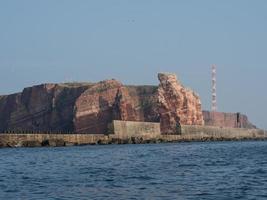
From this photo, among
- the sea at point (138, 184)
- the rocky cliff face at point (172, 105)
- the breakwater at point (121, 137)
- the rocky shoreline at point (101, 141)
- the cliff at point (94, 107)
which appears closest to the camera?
the sea at point (138, 184)

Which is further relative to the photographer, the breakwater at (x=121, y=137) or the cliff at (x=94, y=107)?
the cliff at (x=94, y=107)

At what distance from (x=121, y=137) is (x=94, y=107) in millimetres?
29986

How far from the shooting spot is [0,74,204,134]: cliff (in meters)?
160

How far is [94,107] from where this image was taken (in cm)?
16088

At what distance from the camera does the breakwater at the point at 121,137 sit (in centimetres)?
10762

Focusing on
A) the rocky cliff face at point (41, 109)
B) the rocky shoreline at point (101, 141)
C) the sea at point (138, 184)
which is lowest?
the sea at point (138, 184)

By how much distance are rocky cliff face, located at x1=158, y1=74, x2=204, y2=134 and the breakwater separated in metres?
5.48

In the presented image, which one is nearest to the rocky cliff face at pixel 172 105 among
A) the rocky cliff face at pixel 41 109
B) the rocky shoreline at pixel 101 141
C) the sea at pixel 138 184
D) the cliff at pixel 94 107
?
the cliff at pixel 94 107

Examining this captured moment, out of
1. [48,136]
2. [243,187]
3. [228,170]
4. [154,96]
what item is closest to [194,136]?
[154,96]

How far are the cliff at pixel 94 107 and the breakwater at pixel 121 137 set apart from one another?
20.5ft

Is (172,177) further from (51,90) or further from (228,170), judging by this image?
(51,90)

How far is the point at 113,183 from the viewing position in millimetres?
32344

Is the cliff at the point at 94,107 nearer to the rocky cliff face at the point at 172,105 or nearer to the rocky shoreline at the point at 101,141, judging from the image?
the rocky cliff face at the point at 172,105

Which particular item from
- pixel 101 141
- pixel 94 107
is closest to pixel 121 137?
pixel 101 141
